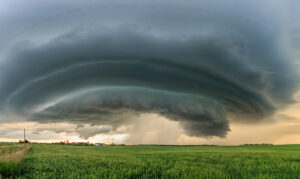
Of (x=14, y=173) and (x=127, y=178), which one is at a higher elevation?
(x=127, y=178)

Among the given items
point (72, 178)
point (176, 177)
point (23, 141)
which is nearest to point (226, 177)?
point (176, 177)

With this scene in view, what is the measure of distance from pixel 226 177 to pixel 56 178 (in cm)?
683

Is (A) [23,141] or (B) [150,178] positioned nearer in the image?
(B) [150,178]

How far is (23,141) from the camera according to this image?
109m

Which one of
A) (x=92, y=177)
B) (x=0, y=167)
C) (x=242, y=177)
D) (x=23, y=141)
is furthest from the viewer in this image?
(x=23, y=141)

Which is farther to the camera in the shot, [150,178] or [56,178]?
[56,178]

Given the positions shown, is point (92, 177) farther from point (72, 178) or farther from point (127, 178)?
point (127, 178)

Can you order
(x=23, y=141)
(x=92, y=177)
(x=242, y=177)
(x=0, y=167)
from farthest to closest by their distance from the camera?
(x=23, y=141), (x=0, y=167), (x=242, y=177), (x=92, y=177)

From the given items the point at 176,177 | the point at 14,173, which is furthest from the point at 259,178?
the point at 14,173

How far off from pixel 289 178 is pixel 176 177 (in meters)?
4.40

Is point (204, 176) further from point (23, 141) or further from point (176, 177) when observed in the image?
point (23, 141)

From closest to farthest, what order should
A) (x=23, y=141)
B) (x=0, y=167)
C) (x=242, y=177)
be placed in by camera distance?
(x=242, y=177) → (x=0, y=167) → (x=23, y=141)

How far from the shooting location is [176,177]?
768 cm

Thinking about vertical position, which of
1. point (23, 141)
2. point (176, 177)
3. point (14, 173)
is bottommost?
point (23, 141)
